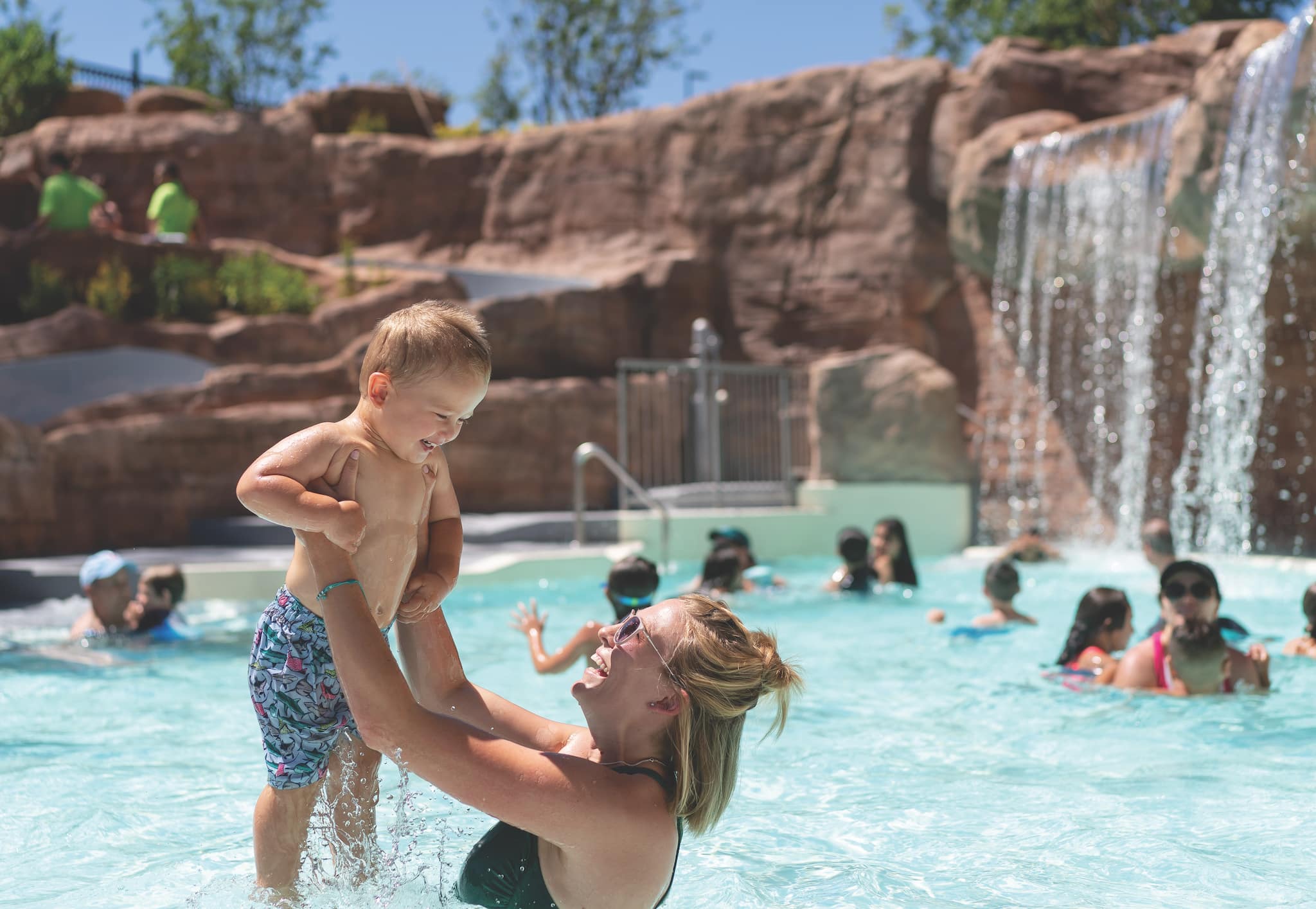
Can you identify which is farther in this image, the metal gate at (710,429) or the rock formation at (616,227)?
the metal gate at (710,429)

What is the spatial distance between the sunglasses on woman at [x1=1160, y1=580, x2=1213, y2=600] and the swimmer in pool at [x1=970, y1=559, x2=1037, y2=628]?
7.56 feet

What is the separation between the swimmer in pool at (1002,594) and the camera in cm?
739

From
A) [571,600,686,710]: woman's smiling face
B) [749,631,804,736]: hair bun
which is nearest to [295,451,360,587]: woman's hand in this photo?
[571,600,686,710]: woman's smiling face

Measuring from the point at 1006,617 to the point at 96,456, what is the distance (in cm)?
863

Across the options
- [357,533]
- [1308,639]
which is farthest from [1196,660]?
[357,533]

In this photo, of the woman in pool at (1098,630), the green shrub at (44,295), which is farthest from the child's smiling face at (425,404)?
the green shrub at (44,295)

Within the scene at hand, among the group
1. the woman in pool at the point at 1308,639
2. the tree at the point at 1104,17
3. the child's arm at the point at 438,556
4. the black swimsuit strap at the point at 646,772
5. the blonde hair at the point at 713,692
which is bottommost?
the woman in pool at the point at 1308,639

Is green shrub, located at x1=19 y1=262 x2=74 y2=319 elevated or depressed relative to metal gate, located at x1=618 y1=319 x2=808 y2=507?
elevated

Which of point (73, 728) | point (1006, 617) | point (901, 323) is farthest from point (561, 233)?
point (73, 728)

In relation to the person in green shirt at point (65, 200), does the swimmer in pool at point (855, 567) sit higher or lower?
lower

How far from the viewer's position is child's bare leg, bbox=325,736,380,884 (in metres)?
2.80

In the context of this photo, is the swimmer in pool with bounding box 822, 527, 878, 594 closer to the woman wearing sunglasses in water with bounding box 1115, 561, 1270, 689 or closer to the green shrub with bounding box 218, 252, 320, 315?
the woman wearing sunglasses in water with bounding box 1115, 561, 1270, 689

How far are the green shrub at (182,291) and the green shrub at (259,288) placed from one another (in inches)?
9.7

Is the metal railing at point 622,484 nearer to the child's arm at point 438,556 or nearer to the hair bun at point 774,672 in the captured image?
the child's arm at point 438,556
